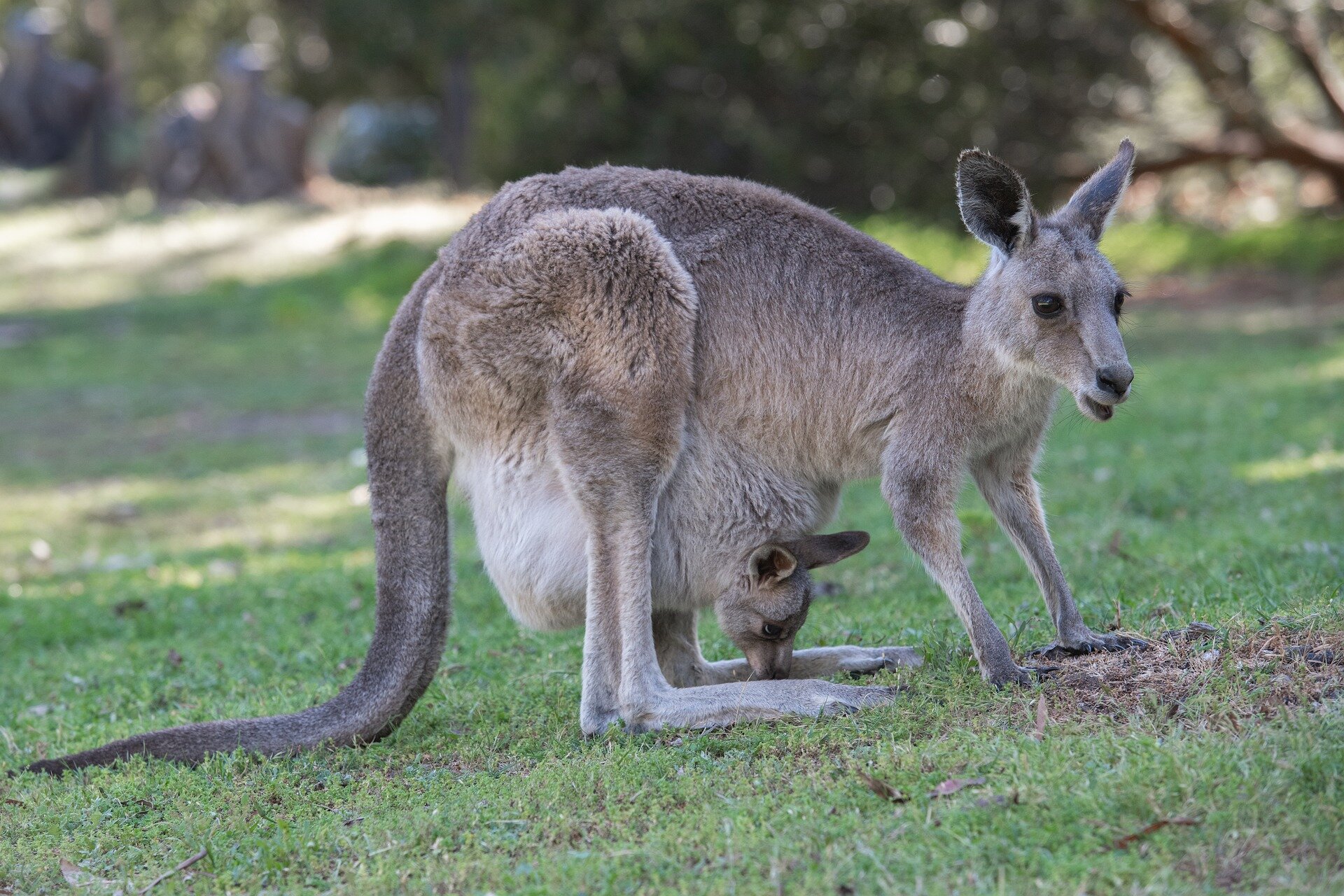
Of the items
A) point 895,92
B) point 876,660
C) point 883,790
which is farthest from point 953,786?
point 895,92

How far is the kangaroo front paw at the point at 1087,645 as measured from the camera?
153 inches

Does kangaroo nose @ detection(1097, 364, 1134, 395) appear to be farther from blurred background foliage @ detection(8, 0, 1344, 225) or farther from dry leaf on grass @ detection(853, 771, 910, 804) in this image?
blurred background foliage @ detection(8, 0, 1344, 225)

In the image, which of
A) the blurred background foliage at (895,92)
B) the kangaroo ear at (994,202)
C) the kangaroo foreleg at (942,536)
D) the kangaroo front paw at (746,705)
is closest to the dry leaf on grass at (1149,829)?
the kangaroo foreleg at (942,536)

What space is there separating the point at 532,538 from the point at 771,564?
694 mm

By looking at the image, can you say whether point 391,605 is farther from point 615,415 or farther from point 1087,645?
point 1087,645

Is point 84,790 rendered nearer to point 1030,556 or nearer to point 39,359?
point 1030,556

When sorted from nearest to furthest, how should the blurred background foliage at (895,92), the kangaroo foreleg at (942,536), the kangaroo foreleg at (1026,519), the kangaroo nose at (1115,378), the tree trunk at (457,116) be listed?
the kangaroo nose at (1115,378)
the kangaroo foreleg at (942,536)
the kangaroo foreleg at (1026,519)
the blurred background foliage at (895,92)
the tree trunk at (457,116)

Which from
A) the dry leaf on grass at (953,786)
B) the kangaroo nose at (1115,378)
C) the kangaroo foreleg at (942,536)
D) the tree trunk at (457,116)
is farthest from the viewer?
the tree trunk at (457,116)

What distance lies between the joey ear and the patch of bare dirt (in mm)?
783

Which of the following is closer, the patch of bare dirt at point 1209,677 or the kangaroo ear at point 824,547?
the patch of bare dirt at point 1209,677

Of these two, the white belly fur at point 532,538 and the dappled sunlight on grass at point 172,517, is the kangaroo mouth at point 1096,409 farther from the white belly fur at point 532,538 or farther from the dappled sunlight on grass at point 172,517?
the dappled sunlight on grass at point 172,517

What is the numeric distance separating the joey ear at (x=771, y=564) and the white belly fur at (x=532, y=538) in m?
0.49

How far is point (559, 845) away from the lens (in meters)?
3.14

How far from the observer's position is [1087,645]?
3896 millimetres
